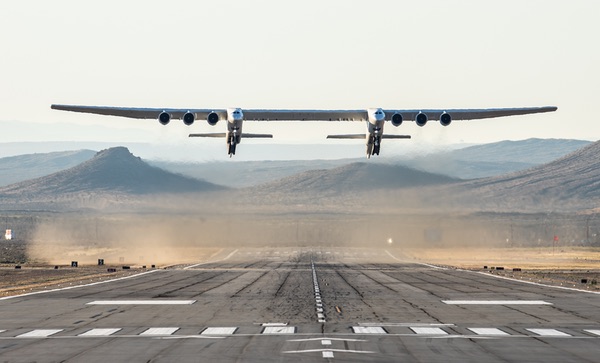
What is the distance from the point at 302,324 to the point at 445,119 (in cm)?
3010

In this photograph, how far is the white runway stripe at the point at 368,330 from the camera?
90.9ft

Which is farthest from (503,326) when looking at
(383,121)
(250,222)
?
(250,222)

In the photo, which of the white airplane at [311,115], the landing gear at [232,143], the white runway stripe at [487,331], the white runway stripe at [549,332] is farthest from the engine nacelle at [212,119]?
the white runway stripe at [549,332]

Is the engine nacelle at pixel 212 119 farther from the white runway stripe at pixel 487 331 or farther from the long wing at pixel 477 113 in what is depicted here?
the white runway stripe at pixel 487 331

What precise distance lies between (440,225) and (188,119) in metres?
109

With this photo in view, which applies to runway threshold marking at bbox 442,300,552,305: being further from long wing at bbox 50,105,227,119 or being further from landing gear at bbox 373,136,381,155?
long wing at bbox 50,105,227,119

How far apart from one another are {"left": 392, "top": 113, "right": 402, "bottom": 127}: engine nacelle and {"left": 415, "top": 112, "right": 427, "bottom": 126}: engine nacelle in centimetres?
175

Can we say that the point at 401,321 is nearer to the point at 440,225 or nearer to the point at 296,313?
the point at 296,313

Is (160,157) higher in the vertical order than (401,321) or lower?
higher

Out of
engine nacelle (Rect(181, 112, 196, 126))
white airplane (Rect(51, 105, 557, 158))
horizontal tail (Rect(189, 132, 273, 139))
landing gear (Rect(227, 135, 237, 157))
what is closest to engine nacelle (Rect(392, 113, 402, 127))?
white airplane (Rect(51, 105, 557, 158))

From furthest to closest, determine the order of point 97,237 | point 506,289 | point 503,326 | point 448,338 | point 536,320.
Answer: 1. point 97,237
2. point 506,289
3. point 536,320
4. point 503,326
5. point 448,338

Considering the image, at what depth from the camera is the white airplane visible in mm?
55125

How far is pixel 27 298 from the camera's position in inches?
1668

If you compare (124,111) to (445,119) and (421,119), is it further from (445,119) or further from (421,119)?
(445,119)
